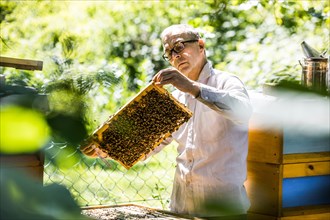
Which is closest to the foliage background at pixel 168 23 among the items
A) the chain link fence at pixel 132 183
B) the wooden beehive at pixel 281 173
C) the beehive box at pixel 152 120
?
the beehive box at pixel 152 120

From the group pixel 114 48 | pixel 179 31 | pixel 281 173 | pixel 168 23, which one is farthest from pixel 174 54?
pixel 168 23

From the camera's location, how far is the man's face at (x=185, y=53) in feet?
A: 12.2

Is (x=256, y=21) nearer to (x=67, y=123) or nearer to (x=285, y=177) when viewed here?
(x=285, y=177)

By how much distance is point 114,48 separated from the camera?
5824mm

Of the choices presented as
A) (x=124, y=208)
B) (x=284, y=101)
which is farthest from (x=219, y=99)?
(x=284, y=101)

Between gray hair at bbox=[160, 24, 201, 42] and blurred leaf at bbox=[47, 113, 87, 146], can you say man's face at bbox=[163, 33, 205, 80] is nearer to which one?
gray hair at bbox=[160, 24, 201, 42]

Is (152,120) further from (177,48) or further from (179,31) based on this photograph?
(179,31)

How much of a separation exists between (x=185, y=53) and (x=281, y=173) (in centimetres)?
98

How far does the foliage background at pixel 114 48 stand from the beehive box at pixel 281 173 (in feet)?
1.86

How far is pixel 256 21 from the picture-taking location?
7.11 metres

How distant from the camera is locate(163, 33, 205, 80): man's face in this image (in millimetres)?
3732

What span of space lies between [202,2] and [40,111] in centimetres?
665

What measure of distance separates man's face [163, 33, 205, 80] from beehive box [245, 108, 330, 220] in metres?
0.64

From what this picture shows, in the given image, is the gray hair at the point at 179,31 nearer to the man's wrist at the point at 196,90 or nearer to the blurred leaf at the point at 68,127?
the man's wrist at the point at 196,90
